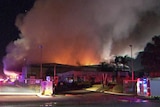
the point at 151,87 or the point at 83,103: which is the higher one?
the point at 151,87

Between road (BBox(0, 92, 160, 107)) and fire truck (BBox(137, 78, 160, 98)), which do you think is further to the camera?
fire truck (BBox(137, 78, 160, 98))

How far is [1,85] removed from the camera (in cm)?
3809

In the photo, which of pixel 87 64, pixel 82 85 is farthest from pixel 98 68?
pixel 82 85

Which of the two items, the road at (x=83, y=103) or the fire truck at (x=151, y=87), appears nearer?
the road at (x=83, y=103)

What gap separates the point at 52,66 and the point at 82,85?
4681cm

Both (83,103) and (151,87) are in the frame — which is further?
(151,87)

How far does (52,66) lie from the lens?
113875mm

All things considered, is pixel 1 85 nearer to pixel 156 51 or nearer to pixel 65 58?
pixel 156 51

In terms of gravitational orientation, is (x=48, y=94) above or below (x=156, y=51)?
below

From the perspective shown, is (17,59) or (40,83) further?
(17,59)

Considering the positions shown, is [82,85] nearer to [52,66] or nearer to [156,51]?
[156,51]

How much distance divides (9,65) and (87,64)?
32737 millimetres

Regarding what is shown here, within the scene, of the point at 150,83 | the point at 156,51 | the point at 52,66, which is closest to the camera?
the point at 150,83

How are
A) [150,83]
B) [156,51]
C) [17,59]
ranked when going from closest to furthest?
[150,83] → [156,51] → [17,59]
